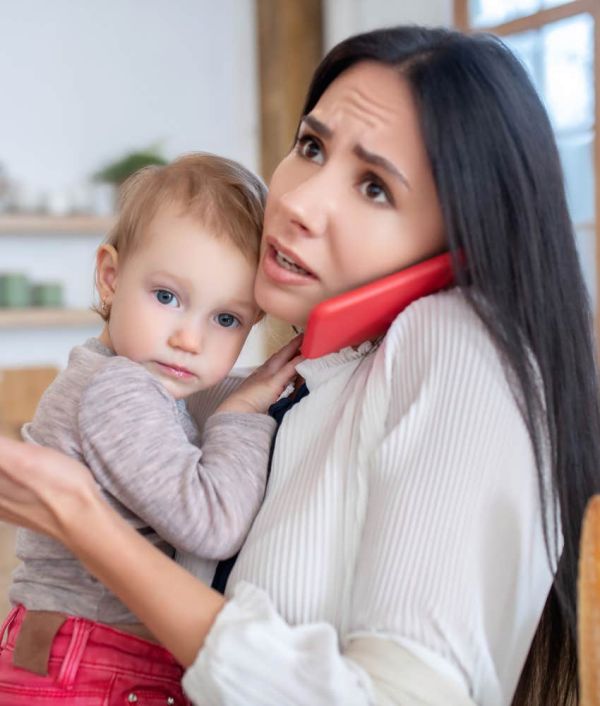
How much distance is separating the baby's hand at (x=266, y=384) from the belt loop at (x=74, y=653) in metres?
0.30

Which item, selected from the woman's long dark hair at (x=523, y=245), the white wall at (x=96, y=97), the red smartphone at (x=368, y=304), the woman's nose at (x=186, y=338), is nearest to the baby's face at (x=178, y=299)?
the woman's nose at (x=186, y=338)

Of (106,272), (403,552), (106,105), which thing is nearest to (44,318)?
(106,105)

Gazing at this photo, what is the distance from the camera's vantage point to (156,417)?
1.15m

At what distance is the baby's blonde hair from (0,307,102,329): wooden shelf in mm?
3885

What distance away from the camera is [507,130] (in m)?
1.14

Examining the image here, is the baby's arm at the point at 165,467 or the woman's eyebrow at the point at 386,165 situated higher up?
the woman's eyebrow at the point at 386,165

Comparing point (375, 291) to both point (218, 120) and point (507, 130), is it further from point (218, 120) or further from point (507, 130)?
point (218, 120)

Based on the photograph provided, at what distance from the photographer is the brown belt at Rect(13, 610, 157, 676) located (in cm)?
115

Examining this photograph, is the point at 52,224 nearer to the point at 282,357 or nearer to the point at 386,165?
the point at 282,357

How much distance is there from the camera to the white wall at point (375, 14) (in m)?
4.73

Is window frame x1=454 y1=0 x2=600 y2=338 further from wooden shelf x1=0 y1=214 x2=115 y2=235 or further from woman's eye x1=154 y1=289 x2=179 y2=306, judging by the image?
woman's eye x1=154 y1=289 x2=179 y2=306

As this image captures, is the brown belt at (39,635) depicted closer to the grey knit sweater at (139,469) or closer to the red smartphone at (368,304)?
the grey knit sweater at (139,469)

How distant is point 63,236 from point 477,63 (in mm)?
4564

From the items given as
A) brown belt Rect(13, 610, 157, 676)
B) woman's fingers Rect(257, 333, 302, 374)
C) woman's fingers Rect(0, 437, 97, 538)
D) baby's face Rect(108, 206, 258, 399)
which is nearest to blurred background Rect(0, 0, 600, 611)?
woman's fingers Rect(257, 333, 302, 374)
